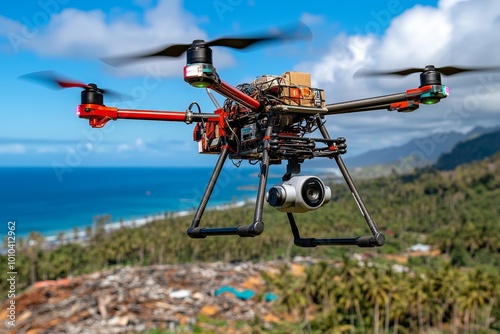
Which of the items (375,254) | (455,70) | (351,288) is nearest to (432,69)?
(455,70)

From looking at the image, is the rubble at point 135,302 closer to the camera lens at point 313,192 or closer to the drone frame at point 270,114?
the drone frame at point 270,114

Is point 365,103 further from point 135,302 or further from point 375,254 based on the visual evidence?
point 375,254

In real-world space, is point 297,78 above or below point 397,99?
above

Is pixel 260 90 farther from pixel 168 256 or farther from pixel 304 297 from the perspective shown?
pixel 168 256

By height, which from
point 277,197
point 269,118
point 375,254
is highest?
point 269,118

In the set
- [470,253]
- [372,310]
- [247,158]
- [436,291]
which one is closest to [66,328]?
[372,310]

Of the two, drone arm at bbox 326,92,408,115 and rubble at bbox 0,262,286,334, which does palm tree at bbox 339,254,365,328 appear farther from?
drone arm at bbox 326,92,408,115
